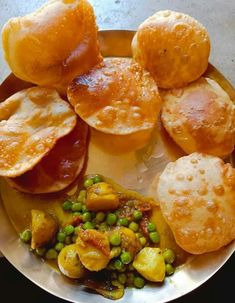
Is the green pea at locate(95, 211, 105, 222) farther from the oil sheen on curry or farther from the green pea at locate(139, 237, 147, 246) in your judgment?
the green pea at locate(139, 237, 147, 246)

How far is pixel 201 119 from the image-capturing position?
1.74 meters

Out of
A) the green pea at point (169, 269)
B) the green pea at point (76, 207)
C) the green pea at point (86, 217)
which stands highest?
the green pea at point (76, 207)

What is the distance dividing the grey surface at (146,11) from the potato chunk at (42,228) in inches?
36.1

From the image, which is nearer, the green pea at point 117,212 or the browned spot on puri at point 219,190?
the browned spot on puri at point 219,190

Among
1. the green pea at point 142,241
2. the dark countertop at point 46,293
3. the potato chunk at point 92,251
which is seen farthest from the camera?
the dark countertop at point 46,293

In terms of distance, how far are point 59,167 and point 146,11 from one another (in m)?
0.88

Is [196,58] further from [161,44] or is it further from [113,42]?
[113,42]

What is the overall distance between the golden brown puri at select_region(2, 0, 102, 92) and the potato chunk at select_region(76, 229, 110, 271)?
594 mm

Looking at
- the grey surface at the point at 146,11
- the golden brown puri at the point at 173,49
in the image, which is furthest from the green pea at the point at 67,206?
the grey surface at the point at 146,11

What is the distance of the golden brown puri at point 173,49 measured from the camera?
179 cm

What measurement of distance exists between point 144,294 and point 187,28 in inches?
37.5

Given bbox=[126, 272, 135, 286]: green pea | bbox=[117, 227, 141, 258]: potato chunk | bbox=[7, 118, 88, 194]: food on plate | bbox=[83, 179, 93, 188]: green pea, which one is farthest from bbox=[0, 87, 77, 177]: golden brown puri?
bbox=[126, 272, 135, 286]: green pea

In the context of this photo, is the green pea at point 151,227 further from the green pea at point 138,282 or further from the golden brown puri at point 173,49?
the golden brown puri at point 173,49

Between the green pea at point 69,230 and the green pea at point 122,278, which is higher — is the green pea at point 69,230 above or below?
above
